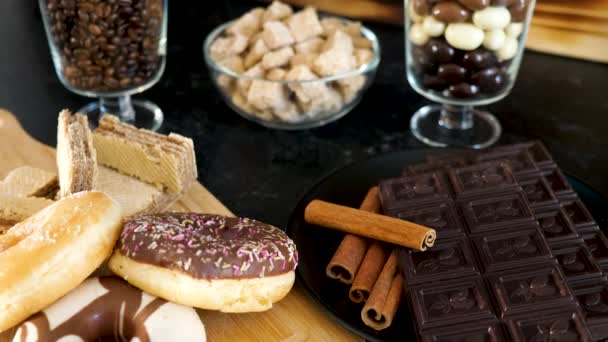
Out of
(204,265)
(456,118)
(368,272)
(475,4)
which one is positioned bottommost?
(456,118)

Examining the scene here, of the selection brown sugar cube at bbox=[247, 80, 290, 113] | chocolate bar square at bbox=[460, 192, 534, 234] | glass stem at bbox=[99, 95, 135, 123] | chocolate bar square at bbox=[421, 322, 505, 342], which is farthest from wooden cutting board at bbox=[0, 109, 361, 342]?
glass stem at bbox=[99, 95, 135, 123]

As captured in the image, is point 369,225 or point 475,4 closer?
point 369,225

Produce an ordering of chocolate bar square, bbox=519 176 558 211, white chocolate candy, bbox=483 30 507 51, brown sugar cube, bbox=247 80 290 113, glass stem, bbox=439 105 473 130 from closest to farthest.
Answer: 1. chocolate bar square, bbox=519 176 558 211
2. white chocolate candy, bbox=483 30 507 51
3. brown sugar cube, bbox=247 80 290 113
4. glass stem, bbox=439 105 473 130

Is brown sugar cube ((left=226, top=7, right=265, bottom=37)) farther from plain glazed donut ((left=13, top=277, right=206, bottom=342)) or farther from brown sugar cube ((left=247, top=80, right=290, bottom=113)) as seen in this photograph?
plain glazed donut ((left=13, top=277, right=206, bottom=342))

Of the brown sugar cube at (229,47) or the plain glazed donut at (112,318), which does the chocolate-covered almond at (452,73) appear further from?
the plain glazed donut at (112,318)

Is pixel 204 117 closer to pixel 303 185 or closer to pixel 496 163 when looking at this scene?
pixel 303 185

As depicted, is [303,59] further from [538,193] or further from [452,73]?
[538,193]

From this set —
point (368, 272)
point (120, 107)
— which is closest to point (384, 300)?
point (368, 272)
